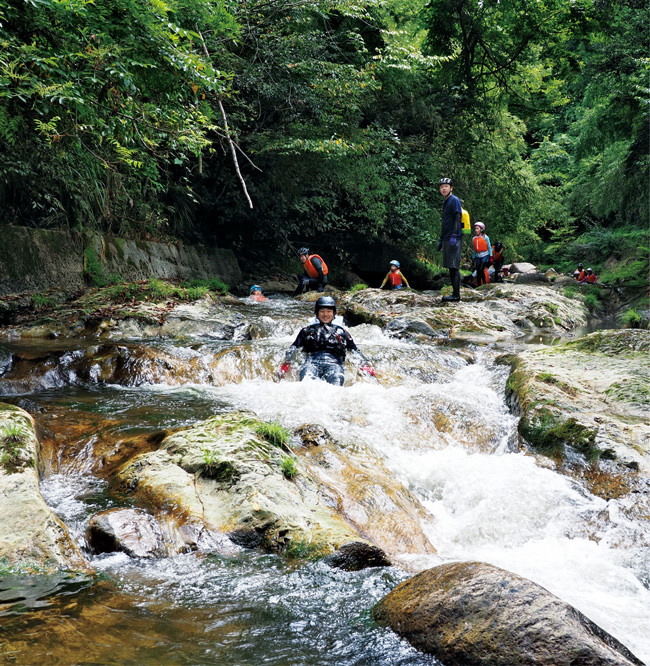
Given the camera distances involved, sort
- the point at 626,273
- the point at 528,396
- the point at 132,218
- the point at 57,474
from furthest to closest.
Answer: the point at 626,273 → the point at 132,218 → the point at 528,396 → the point at 57,474

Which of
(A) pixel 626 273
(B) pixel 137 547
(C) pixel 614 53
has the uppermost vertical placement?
(C) pixel 614 53

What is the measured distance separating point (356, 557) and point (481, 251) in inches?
532

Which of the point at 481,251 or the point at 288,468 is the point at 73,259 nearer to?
the point at 288,468

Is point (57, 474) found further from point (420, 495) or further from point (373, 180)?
point (373, 180)

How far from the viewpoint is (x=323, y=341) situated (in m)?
7.80

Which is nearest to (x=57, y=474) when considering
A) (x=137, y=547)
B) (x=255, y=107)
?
(x=137, y=547)

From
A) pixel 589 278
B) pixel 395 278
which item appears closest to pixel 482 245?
pixel 395 278

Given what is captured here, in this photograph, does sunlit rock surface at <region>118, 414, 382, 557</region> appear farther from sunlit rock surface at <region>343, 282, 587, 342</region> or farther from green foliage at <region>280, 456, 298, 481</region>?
sunlit rock surface at <region>343, 282, 587, 342</region>

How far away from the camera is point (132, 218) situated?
15.5m

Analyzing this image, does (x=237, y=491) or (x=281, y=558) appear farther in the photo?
(x=237, y=491)

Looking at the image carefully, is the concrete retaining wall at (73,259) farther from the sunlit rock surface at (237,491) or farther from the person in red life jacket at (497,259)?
the person in red life jacket at (497,259)

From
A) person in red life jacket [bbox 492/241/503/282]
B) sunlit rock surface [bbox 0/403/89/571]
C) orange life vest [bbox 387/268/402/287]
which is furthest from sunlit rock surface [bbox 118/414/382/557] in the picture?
person in red life jacket [bbox 492/241/503/282]

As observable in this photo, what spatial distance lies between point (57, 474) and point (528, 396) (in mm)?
4918

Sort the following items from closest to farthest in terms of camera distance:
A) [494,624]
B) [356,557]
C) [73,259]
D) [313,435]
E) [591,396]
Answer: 1. [494,624]
2. [356,557]
3. [313,435]
4. [591,396]
5. [73,259]
